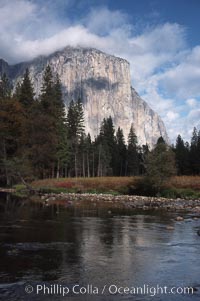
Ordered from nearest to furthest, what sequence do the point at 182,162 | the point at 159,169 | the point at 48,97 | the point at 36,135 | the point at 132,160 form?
the point at 159,169
the point at 36,135
the point at 48,97
the point at 182,162
the point at 132,160

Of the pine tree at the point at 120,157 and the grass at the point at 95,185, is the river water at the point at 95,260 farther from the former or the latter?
the pine tree at the point at 120,157

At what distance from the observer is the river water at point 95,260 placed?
8.89 metres

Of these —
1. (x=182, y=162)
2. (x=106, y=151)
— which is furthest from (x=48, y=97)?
(x=182, y=162)

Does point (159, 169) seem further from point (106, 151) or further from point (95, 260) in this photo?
point (106, 151)

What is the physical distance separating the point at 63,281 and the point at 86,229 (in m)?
8.74

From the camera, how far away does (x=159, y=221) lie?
22.3 meters

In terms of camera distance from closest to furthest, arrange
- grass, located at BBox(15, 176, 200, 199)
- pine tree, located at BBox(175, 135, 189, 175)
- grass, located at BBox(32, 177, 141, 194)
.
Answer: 1. grass, located at BBox(15, 176, 200, 199)
2. grass, located at BBox(32, 177, 141, 194)
3. pine tree, located at BBox(175, 135, 189, 175)

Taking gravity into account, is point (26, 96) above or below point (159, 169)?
above

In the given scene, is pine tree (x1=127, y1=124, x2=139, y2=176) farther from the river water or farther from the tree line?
the river water

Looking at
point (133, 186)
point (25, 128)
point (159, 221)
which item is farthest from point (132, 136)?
point (159, 221)

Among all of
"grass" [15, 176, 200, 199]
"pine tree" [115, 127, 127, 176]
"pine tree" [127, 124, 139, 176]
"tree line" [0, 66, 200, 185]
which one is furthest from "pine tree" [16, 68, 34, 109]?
"pine tree" [127, 124, 139, 176]

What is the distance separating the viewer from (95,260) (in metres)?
11.9

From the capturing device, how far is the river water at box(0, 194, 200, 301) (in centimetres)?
889

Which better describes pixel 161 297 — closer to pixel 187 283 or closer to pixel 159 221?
pixel 187 283
